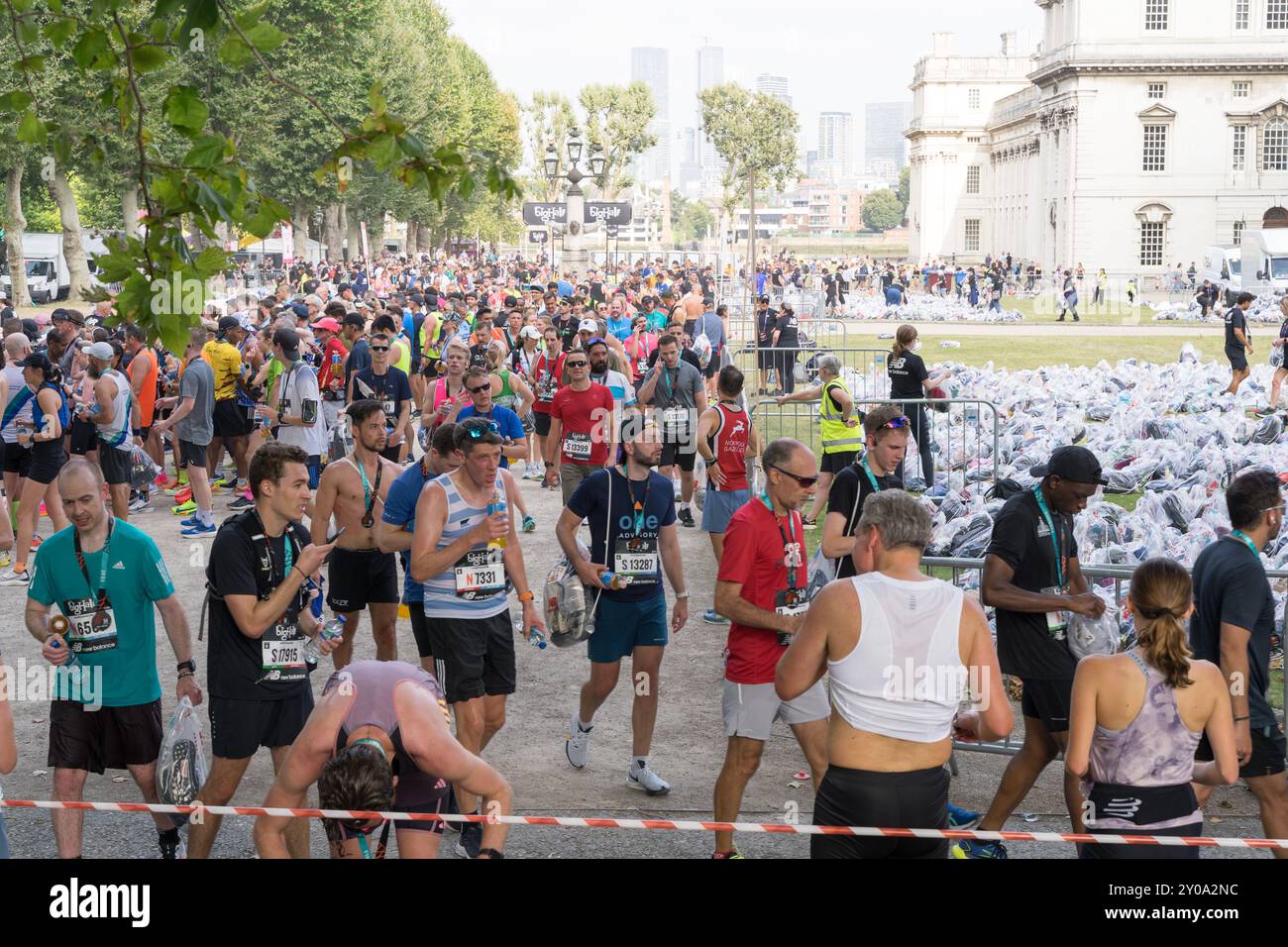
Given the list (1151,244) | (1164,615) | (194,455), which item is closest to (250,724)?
(1164,615)

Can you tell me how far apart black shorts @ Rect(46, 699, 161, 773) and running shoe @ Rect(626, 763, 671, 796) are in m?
2.39

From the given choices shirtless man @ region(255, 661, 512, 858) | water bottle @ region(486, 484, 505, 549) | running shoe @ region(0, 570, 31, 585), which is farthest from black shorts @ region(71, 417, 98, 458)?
shirtless man @ region(255, 661, 512, 858)

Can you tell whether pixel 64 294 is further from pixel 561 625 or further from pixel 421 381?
pixel 561 625

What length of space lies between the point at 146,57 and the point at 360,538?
10.4 feet

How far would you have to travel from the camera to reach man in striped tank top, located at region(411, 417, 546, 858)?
22.6 ft

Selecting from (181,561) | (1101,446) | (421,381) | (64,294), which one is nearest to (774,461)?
(181,561)

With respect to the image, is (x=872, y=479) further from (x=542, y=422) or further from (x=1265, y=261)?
(x=1265, y=261)

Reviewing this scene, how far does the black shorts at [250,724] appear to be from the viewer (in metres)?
5.94

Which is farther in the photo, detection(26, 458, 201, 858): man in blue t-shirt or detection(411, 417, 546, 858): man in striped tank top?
detection(411, 417, 546, 858): man in striped tank top

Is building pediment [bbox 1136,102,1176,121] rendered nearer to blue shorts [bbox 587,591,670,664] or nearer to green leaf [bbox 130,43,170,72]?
blue shorts [bbox 587,591,670,664]

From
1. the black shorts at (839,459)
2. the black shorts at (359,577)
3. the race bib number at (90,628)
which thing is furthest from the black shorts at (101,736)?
the black shorts at (839,459)

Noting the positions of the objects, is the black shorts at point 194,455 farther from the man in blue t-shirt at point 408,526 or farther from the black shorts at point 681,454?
the man in blue t-shirt at point 408,526

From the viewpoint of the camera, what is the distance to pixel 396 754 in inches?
188
